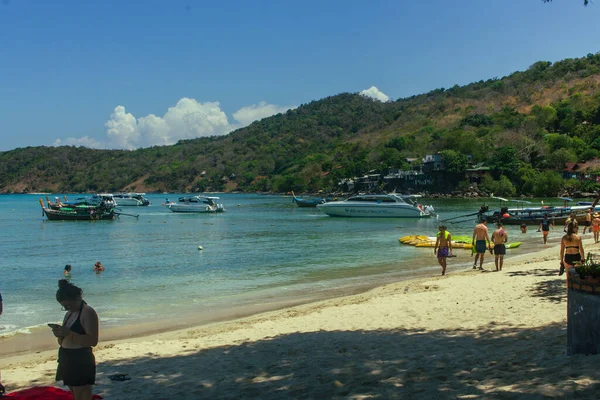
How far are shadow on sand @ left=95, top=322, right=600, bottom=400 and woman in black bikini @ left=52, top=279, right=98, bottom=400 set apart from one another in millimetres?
1356

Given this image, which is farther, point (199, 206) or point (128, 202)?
point (128, 202)

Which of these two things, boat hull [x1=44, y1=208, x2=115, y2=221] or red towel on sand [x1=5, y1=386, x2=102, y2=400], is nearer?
red towel on sand [x1=5, y1=386, x2=102, y2=400]

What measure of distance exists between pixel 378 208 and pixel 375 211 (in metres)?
0.45

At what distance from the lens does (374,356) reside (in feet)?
24.3

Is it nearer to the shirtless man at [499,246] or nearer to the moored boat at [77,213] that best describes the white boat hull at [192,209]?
the moored boat at [77,213]

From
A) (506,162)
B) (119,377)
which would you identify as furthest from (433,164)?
(119,377)

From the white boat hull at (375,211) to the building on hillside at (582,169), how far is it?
52.2m

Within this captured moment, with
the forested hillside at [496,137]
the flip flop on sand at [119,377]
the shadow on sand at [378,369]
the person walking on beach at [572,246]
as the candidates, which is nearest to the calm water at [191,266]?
the flip flop on sand at [119,377]

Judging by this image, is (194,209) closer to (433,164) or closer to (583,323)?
(433,164)

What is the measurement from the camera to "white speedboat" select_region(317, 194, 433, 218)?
55344 mm

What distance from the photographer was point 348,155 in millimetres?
160125

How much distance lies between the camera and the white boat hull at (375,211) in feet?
181

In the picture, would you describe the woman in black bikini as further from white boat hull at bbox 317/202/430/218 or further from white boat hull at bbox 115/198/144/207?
white boat hull at bbox 115/198/144/207

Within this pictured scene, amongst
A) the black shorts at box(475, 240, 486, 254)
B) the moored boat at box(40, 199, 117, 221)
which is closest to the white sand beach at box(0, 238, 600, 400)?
the black shorts at box(475, 240, 486, 254)
